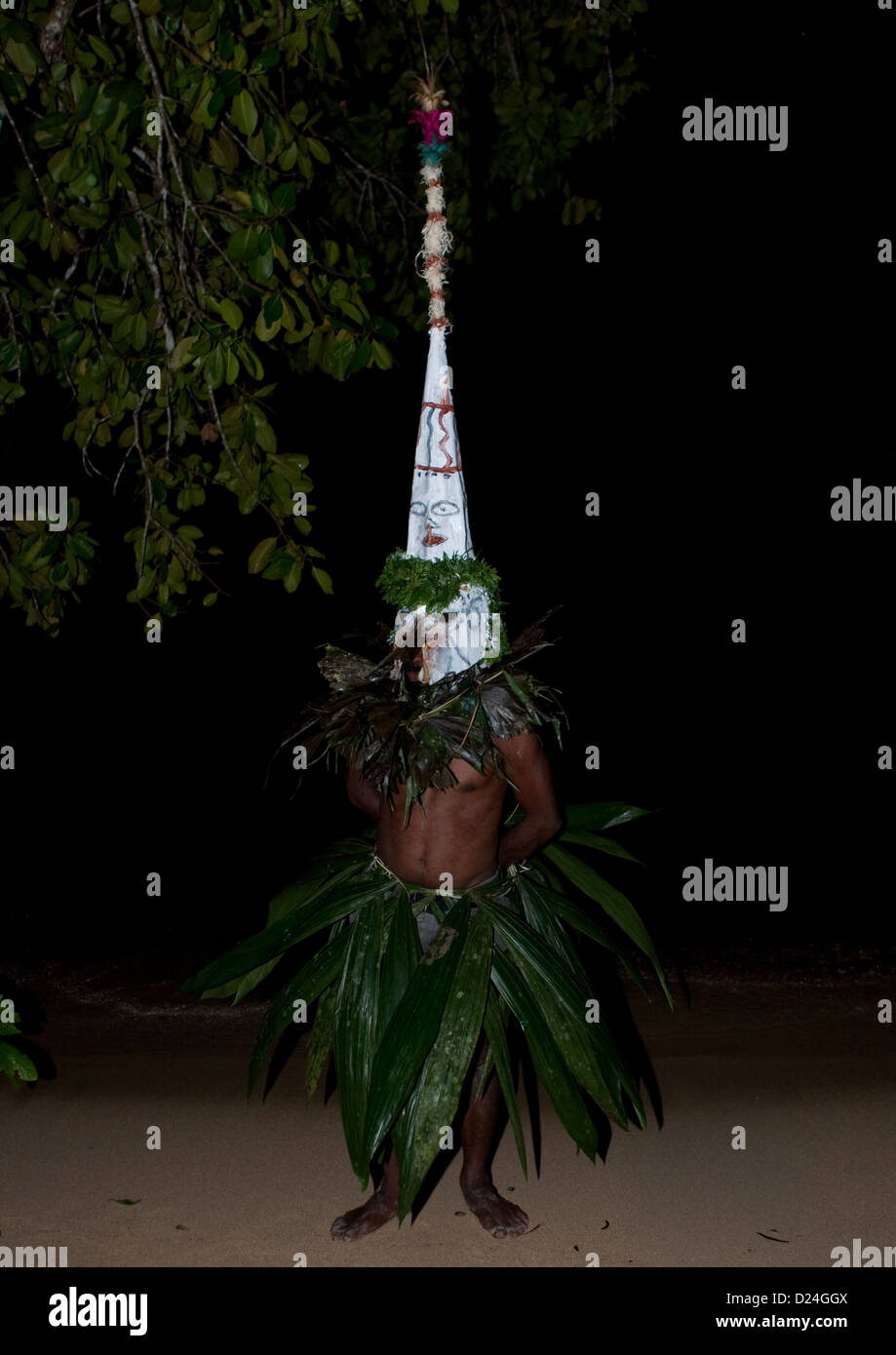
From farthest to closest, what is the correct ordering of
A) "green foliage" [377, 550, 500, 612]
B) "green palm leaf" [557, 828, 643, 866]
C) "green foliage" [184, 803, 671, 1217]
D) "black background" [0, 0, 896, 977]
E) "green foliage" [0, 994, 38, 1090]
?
"black background" [0, 0, 896, 977] → "green palm leaf" [557, 828, 643, 866] → "green foliage" [377, 550, 500, 612] → "green foliage" [184, 803, 671, 1217] → "green foliage" [0, 994, 38, 1090]

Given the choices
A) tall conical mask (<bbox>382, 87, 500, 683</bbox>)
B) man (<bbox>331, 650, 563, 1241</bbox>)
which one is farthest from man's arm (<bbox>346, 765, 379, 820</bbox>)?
tall conical mask (<bbox>382, 87, 500, 683</bbox>)

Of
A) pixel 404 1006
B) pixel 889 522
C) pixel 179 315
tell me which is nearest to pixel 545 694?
pixel 404 1006

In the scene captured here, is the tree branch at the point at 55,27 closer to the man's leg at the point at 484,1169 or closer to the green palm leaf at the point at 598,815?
the green palm leaf at the point at 598,815

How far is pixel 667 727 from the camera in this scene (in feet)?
34.3

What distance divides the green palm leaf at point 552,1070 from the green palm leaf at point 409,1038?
0.16 metres

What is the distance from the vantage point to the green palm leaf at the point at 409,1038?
266 centimetres

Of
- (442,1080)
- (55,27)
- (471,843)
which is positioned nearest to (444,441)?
(471,843)

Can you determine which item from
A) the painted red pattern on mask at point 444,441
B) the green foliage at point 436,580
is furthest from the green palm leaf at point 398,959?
the painted red pattern on mask at point 444,441

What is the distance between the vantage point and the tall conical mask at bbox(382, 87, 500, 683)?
281 cm

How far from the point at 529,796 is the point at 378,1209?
1.15 m

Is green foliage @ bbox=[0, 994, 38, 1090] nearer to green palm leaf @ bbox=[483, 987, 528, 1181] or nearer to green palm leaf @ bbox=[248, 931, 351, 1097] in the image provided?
green palm leaf @ bbox=[248, 931, 351, 1097]

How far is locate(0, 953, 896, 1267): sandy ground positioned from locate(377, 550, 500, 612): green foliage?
161cm

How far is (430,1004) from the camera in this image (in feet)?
9.03

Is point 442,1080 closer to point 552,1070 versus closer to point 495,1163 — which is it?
point 552,1070
